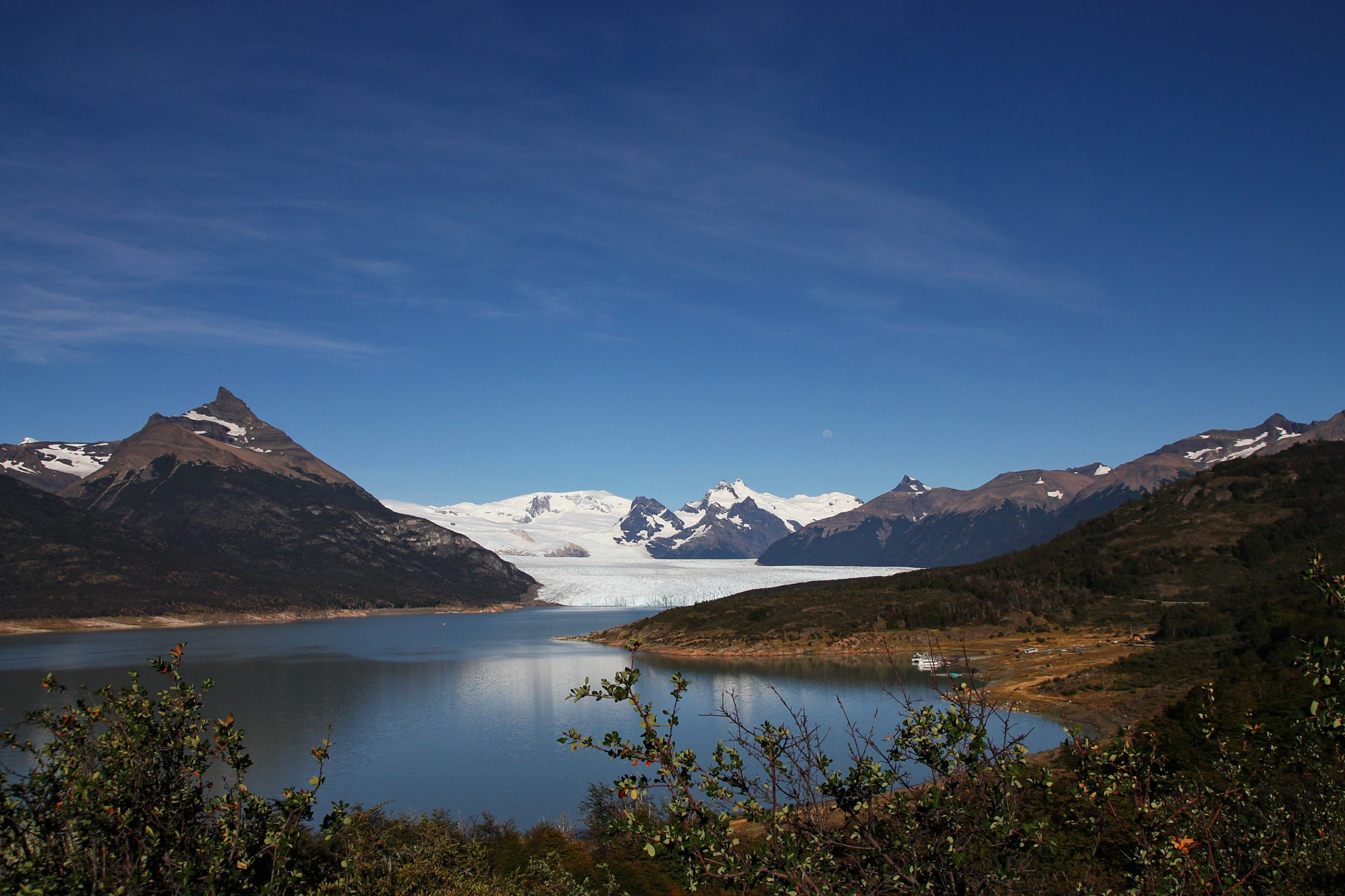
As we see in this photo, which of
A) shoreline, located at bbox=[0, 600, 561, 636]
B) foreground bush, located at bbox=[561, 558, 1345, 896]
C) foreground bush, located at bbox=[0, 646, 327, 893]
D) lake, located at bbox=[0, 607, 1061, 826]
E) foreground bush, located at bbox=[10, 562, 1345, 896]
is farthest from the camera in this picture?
shoreline, located at bbox=[0, 600, 561, 636]

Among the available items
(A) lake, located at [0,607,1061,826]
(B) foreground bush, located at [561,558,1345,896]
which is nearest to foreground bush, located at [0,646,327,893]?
(B) foreground bush, located at [561,558,1345,896]

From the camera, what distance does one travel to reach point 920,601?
13238 centimetres

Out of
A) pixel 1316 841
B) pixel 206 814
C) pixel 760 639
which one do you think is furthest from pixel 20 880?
pixel 760 639

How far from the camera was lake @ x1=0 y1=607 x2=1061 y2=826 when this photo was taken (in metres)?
48.1

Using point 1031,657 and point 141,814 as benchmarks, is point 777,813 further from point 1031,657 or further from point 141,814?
point 1031,657

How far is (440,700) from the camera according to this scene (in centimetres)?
8038

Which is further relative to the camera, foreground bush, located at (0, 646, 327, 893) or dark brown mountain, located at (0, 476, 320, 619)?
dark brown mountain, located at (0, 476, 320, 619)

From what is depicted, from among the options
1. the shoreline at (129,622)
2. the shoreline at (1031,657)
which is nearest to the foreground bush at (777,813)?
the shoreline at (1031,657)

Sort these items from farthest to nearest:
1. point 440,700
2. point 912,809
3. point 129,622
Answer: point 129,622 < point 440,700 < point 912,809

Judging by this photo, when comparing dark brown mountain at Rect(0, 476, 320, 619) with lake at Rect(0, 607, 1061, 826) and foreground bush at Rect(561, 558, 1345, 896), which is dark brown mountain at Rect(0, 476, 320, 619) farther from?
foreground bush at Rect(561, 558, 1345, 896)

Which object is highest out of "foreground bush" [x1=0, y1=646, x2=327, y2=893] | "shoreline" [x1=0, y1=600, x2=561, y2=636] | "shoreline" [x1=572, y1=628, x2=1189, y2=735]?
"foreground bush" [x1=0, y1=646, x2=327, y2=893]

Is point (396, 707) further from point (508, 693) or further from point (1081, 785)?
point (1081, 785)

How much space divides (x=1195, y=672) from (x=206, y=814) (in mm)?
73357

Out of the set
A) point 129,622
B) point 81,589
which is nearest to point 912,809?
point 129,622
